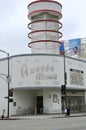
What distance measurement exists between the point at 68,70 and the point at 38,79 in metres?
7.03

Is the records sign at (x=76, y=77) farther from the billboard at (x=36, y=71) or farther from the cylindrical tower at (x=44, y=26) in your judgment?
the cylindrical tower at (x=44, y=26)

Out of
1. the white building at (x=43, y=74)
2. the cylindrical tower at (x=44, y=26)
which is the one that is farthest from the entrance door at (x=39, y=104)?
the cylindrical tower at (x=44, y=26)

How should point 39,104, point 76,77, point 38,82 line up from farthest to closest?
point 76,77
point 39,104
point 38,82

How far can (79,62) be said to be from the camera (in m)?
68.1

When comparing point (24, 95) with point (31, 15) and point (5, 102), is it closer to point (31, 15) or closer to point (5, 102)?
point (5, 102)

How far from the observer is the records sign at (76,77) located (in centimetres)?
6512

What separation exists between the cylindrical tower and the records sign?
817 cm

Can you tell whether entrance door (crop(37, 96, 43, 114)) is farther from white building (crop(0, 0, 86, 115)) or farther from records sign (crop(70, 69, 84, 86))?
records sign (crop(70, 69, 84, 86))

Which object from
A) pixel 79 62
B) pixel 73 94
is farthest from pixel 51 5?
pixel 73 94

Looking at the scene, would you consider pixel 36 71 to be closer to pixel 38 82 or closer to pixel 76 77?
pixel 38 82

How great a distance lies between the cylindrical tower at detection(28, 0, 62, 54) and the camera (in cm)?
7288

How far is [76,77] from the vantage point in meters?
66.6

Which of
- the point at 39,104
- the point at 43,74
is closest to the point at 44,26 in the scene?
the point at 43,74

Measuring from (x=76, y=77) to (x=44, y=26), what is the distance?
43.3 ft
